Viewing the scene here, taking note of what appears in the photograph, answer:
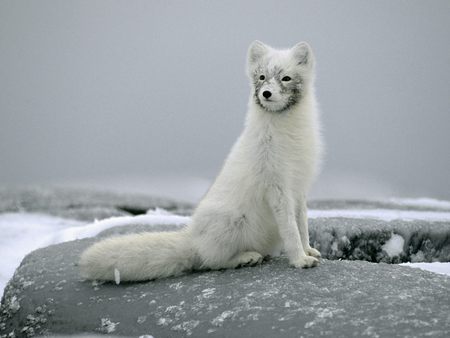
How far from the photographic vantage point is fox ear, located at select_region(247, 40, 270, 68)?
3.94 meters

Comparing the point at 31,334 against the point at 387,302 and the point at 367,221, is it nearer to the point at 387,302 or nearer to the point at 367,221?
the point at 387,302

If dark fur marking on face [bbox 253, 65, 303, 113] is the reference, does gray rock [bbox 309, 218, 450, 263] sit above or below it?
below

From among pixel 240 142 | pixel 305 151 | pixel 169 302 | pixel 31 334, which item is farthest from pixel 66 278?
pixel 305 151

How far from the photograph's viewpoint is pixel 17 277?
4230 mm

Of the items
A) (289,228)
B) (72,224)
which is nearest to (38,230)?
(72,224)

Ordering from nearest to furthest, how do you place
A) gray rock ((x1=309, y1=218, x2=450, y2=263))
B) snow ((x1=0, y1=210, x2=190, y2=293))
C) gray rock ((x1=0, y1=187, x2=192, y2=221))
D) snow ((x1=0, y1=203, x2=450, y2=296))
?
1. gray rock ((x1=309, y1=218, x2=450, y2=263))
2. snow ((x1=0, y1=203, x2=450, y2=296))
3. snow ((x1=0, y1=210, x2=190, y2=293))
4. gray rock ((x1=0, y1=187, x2=192, y2=221))

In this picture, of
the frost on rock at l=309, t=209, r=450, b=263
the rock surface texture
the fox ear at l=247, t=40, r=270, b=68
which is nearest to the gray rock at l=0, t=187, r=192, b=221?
the frost on rock at l=309, t=209, r=450, b=263

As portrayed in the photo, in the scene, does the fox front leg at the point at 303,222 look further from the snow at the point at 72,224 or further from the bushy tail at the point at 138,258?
the snow at the point at 72,224

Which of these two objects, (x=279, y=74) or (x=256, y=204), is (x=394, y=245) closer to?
(x=256, y=204)

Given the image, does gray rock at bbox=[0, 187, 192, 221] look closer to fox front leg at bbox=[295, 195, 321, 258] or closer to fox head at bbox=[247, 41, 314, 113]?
fox front leg at bbox=[295, 195, 321, 258]

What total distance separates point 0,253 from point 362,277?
479cm

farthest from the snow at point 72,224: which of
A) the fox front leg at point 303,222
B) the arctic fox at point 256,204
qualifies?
the arctic fox at point 256,204

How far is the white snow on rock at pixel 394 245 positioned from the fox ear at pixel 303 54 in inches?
80.3

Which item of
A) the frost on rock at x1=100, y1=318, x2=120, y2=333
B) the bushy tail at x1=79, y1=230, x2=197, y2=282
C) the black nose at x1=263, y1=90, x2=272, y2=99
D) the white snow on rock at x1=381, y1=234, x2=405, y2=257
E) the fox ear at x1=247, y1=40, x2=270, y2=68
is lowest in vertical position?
the frost on rock at x1=100, y1=318, x2=120, y2=333
